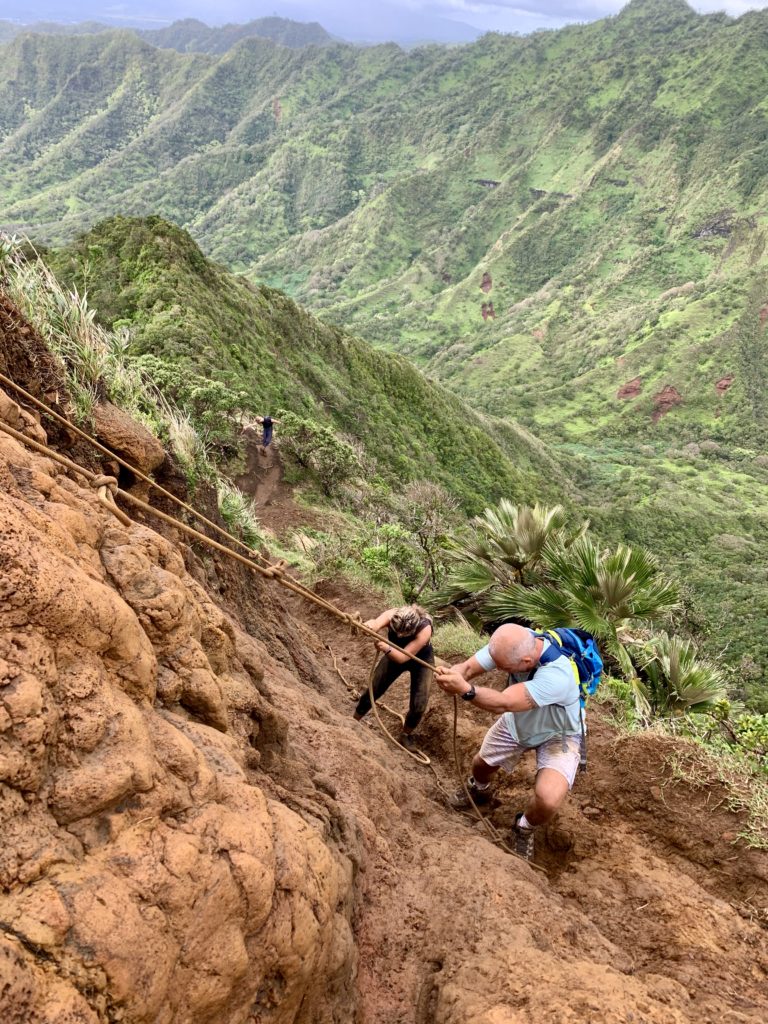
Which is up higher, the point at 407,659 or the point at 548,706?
the point at 548,706

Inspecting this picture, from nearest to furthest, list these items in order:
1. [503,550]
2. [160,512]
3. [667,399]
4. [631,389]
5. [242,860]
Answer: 1. [242,860]
2. [160,512]
3. [503,550]
4. [667,399]
5. [631,389]

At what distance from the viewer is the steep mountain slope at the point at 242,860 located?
1.70 metres

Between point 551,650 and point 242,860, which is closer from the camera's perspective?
point 242,860

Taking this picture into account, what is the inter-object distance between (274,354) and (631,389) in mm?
78519

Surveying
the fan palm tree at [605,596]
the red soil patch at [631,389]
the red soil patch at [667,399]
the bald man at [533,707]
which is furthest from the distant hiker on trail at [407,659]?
the red soil patch at [631,389]

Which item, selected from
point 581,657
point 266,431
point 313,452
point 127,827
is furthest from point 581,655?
point 313,452

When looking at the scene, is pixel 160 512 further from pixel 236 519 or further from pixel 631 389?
pixel 631 389

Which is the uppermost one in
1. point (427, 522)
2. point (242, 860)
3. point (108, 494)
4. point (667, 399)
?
point (108, 494)

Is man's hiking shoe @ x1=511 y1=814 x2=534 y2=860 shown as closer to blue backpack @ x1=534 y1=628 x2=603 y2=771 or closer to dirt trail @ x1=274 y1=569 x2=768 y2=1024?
dirt trail @ x1=274 y1=569 x2=768 y2=1024

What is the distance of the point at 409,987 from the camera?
2631 millimetres

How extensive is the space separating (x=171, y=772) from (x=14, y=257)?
11.5ft

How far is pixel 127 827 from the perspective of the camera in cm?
189

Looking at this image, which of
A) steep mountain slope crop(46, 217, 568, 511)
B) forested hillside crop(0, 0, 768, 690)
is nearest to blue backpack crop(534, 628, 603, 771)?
steep mountain slope crop(46, 217, 568, 511)

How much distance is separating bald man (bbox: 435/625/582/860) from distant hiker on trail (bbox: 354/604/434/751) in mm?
660
